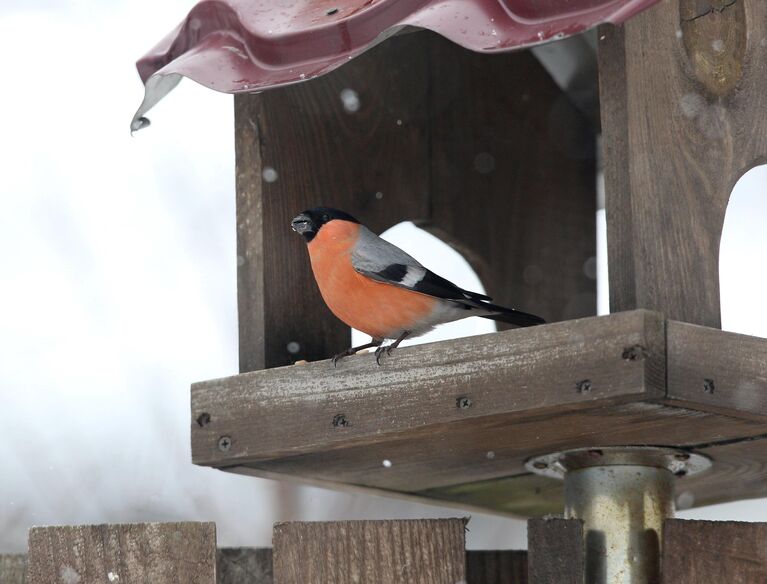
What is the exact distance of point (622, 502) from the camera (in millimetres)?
2609

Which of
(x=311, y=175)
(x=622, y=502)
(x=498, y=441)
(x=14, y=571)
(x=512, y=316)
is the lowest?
(x=14, y=571)

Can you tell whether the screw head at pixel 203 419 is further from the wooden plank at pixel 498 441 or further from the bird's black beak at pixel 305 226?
the bird's black beak at pixel 305 226

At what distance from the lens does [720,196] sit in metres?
2.52

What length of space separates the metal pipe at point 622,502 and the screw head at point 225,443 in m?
0.69

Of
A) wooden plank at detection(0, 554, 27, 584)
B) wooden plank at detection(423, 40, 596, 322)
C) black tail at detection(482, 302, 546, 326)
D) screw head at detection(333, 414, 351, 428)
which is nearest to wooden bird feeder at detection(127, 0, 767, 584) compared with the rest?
screw head at detection(333, 414, 351, 428)

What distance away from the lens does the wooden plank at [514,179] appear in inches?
144

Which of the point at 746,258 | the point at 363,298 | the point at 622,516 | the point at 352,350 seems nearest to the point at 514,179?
the point at 363,298

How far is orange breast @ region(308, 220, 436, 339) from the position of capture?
272cm

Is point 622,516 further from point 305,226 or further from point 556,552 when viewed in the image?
point 305,226

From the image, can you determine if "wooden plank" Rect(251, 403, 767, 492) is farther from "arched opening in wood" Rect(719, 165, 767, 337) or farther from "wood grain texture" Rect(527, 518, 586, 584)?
"arched opening in wood" Rect(719, 165, 767, 337)

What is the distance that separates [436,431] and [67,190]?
14.9ft

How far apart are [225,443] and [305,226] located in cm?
51

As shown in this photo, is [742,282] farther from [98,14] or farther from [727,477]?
[98,14]

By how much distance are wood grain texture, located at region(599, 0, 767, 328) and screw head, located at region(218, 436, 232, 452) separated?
835 mm
